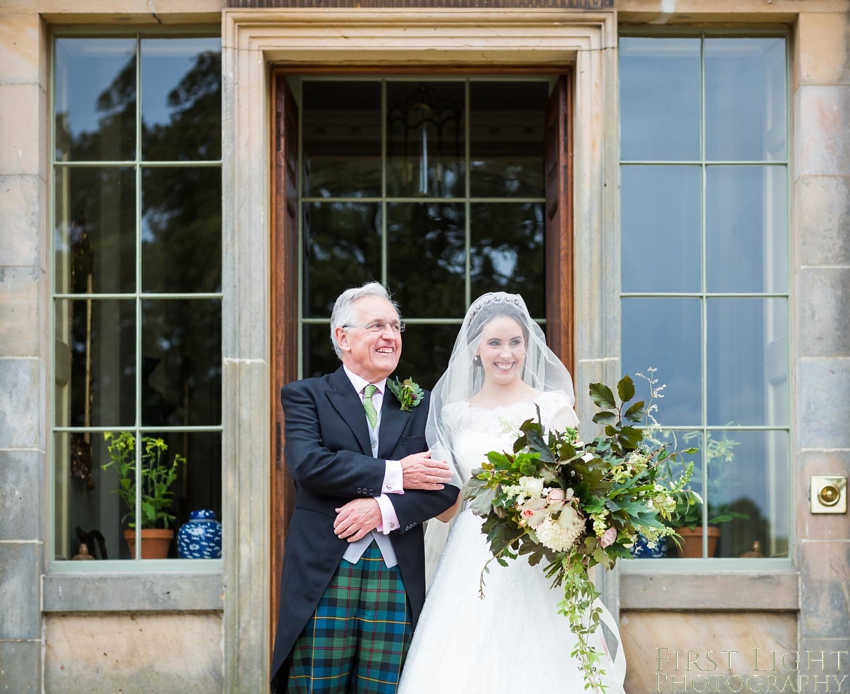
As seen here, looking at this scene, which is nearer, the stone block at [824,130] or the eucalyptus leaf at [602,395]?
the eucalyptus leaf at [602,395]

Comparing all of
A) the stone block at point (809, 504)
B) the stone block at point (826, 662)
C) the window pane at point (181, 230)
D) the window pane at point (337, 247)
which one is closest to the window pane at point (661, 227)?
the stone block at point (809, 504)

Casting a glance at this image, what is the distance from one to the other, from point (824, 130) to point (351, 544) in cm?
327

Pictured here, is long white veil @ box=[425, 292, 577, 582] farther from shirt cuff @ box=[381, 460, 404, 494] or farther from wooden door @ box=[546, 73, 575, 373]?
wooden door @ box=[546, 73, 575, 373]

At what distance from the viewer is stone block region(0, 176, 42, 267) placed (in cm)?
577

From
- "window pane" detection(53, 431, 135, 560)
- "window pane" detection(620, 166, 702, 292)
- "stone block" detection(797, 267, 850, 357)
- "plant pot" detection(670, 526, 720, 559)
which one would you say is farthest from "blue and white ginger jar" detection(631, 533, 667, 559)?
"window pane" detection(53, 431, 135, 560)

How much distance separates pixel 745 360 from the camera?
6062mm

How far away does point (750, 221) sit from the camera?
6113 mm

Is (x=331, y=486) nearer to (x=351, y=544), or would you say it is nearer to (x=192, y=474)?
(x=351, y=544)

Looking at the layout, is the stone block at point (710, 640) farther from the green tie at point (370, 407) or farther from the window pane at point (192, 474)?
Result: the window pane at point (192, 474)

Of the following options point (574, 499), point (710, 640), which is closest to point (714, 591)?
point (710, 640)

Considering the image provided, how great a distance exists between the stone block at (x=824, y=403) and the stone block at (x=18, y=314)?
376 cm

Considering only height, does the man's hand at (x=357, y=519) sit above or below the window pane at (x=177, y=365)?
below

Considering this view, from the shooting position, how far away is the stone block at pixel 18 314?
5.73 meters

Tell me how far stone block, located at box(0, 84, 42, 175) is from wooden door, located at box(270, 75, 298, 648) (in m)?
1.16
